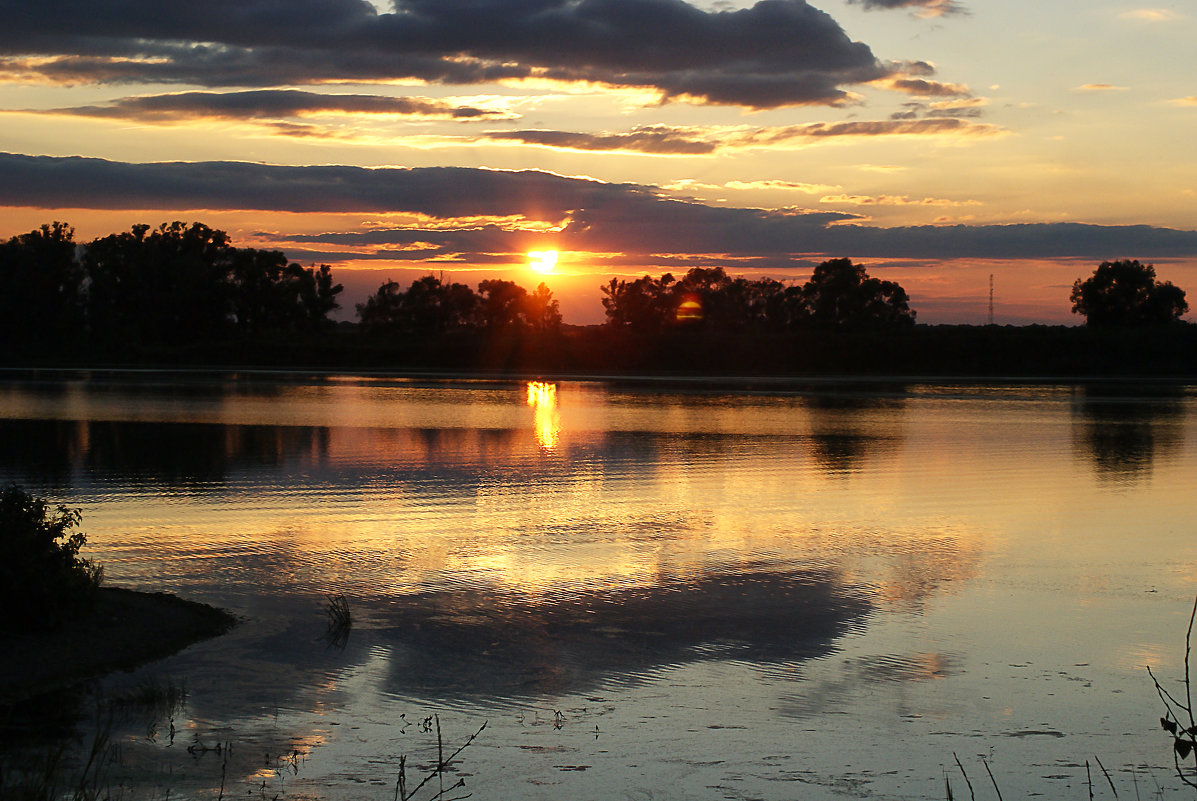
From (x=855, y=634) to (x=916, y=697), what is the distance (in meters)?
1.79

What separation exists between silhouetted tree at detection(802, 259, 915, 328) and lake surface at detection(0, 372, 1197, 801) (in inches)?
3659

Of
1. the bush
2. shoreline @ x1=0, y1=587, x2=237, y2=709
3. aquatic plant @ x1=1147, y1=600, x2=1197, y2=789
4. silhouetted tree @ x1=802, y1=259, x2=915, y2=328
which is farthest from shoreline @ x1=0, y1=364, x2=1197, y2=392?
the bush

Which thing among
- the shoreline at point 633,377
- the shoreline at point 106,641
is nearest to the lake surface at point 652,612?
the shoreline at point 106,641

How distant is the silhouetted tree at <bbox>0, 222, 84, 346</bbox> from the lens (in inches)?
4350

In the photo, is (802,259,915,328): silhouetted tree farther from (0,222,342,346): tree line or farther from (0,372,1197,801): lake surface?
(0,372,1197,801): lake surface

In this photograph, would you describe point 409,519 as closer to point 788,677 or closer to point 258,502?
point 258,502

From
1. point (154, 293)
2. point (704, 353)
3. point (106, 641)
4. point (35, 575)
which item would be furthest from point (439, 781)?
point (154, 293)

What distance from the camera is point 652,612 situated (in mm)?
11117

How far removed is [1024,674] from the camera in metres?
9.24

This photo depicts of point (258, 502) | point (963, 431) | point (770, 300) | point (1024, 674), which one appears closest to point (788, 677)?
point (1024, 674)

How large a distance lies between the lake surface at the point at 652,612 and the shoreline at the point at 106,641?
342 mm

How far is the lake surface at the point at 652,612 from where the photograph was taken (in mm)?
7402

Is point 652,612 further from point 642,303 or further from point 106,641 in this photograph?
point 642,303

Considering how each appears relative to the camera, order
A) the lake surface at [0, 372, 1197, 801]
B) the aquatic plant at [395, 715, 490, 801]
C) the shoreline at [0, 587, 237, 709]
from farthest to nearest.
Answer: the shoreline at [0, 587, 237, 709], the lake surface at [0, 372, 1197, 801], the aquatic plant at [395, 715, 490, 801]
